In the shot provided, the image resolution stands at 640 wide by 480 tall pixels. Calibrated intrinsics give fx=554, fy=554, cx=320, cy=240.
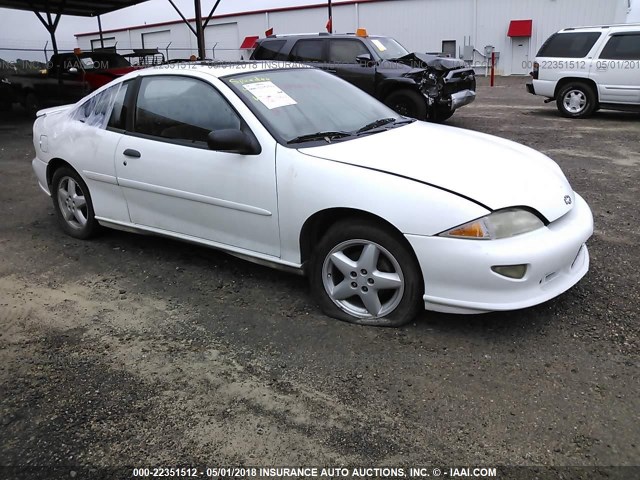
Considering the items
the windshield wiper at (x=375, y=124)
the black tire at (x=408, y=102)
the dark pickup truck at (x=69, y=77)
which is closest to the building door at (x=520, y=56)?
the black tire at (x=408, y=102)

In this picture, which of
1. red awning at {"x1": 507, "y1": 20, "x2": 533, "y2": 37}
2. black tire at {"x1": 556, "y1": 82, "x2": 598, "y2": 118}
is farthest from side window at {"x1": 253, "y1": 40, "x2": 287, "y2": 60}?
red awning at {"x1": 507, "y1": 20, "x2": 533, "y2": 37}

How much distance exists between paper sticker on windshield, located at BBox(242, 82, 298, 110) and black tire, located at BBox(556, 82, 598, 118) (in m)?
9.83

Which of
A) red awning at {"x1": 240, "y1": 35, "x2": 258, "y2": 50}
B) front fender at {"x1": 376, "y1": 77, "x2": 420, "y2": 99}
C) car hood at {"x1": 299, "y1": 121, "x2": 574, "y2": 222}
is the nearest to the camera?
car hood at {"x1": 299, "y1": 121, "x2": 574, "y2": 222}

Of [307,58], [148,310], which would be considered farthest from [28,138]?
[148,310]

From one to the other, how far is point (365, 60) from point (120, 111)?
22.7 ft

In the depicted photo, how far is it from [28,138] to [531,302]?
1145 cm

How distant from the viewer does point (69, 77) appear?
13406 mm

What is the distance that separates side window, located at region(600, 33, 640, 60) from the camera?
10.9 meters

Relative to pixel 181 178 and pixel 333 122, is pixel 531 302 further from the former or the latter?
pixel 181 178

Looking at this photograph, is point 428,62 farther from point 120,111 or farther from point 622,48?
point 120,111

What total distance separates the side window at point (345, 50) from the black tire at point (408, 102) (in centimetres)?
124

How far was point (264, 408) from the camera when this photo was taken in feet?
8.80

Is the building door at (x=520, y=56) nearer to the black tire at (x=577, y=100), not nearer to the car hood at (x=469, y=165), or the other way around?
the black tire at (x=577, y=100)

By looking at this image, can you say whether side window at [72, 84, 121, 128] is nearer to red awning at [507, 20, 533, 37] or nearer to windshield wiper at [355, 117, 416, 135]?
windshield wiper at [355, 117, 416, 135]
